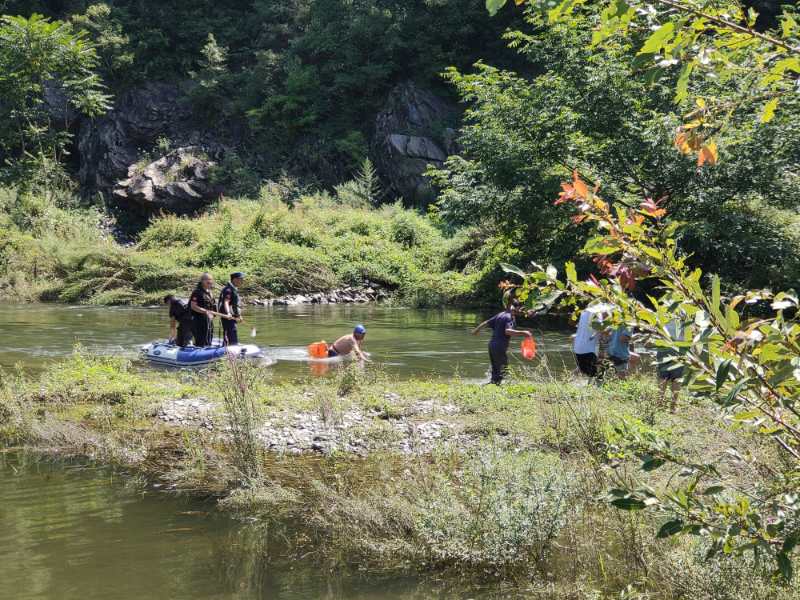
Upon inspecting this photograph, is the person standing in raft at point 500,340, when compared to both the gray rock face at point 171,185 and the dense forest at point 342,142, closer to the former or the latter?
the dense forest at point 342,142

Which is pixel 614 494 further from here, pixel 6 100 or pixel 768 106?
pixel 6 100

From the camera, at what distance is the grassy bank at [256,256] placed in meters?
27.5

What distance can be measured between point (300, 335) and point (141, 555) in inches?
537

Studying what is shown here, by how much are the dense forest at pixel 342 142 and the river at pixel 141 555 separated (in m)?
13.7

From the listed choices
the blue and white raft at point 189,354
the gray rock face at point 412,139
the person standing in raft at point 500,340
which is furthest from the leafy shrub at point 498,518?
the gray rock face at point 412,139

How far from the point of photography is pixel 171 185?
131 ft

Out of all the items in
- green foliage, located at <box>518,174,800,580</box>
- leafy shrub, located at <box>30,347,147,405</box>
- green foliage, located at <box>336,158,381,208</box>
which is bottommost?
leafy shrub, located at <box>30,347,147,405</box>

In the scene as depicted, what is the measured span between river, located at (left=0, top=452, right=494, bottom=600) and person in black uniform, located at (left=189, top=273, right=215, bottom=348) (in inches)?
269

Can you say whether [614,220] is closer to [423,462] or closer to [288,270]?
[423,462]

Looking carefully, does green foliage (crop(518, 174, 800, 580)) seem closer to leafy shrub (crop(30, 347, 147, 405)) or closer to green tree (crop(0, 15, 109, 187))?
leafy shrub (crop(30, 347, 147, 405))

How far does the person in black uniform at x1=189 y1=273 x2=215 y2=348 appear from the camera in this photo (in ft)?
45.5

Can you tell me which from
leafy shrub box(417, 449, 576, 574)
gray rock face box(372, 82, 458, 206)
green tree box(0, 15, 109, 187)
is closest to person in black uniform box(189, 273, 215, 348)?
leafy shrub box(417, 449, 576, 574)

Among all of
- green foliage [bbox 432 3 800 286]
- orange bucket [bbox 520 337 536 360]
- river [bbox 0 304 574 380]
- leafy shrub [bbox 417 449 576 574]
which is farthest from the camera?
green foliage [bbox 432 3 800 286]

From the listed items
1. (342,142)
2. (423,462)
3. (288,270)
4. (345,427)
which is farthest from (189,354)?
(342,142)
